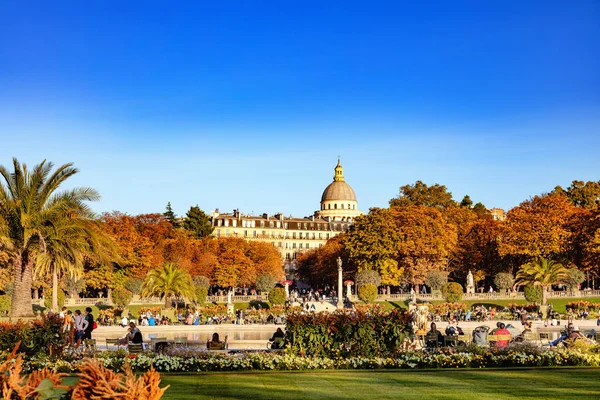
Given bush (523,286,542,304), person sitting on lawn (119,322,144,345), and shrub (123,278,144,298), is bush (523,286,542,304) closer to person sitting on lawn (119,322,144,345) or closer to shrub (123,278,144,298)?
shrub (123,278,144,298)

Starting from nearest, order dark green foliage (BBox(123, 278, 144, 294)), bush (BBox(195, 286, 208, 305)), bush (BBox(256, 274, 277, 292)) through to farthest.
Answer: bush (BBox(195, 286, 208, 305)), dark green foliage (BBox(123, 278, 144, 294)), bush (BBox(256, 274, 277, 292))

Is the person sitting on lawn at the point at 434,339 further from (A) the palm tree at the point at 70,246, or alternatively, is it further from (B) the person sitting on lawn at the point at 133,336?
(A) the palm tree at the point at 70,246

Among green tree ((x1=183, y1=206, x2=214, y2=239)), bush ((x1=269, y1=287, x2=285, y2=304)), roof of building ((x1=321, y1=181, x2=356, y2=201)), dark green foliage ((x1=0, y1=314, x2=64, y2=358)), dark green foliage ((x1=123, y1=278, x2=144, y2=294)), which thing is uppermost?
roof of building ((x1=321, y1=181, x2=356, y2=201))

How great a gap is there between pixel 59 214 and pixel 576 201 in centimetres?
7535

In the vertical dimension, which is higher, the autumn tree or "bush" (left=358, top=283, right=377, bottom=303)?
the autumn tree

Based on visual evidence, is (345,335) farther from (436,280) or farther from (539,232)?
(539,232)

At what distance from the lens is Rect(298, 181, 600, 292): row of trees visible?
65.3m

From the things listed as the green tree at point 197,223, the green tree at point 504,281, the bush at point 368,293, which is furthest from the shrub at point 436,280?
the green tree at point 197,223

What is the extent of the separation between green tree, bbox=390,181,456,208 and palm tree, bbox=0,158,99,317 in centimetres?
7139

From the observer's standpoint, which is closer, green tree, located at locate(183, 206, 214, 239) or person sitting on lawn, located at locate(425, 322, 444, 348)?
person sitting on lawn, located at locate(425, 322, 444, 348)

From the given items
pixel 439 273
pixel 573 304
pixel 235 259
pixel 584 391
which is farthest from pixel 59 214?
pixel 235 259

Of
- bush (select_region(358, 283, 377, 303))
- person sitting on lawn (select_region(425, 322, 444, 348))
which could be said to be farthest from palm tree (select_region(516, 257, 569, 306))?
person sitting on lawn (select_region(425, 322, 444, 348))

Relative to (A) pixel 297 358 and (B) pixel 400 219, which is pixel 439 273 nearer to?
(B) pixel 400 219

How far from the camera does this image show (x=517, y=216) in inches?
2687
